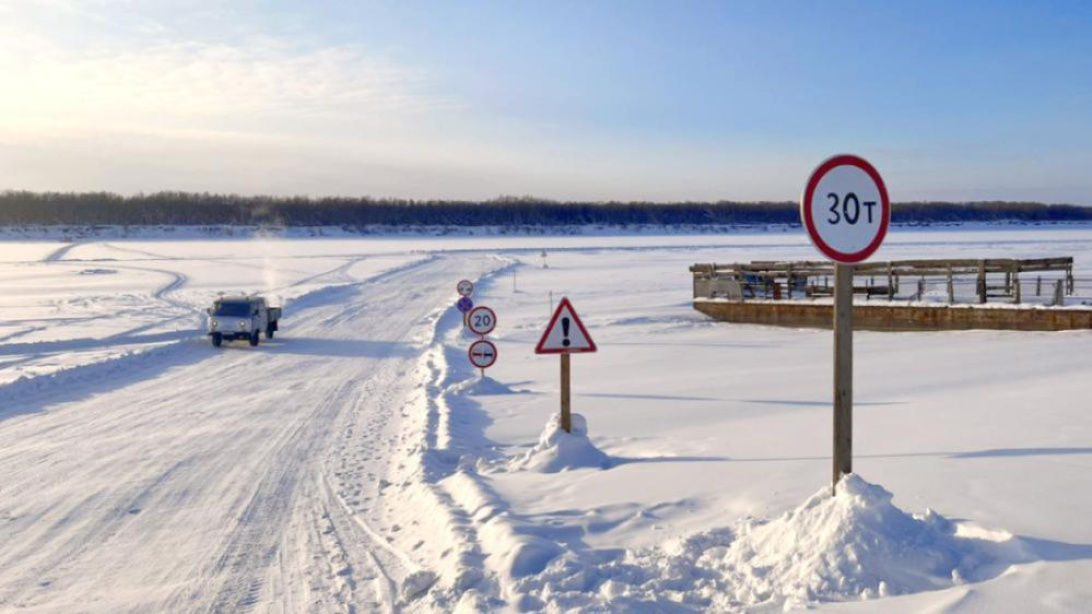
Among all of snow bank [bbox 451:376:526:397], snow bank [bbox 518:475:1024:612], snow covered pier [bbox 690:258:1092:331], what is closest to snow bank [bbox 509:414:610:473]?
snow bank [bbox 518:475:1024:612]

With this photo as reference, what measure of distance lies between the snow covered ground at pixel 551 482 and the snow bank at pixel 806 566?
0.06 ft

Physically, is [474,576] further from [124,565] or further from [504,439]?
[504,439]

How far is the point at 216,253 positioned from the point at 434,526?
90121 mm

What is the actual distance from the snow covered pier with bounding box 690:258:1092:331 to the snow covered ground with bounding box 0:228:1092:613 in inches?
39.7

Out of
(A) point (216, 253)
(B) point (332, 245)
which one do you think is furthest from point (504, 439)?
(B) point (332, 245)

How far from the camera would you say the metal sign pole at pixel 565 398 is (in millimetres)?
10188

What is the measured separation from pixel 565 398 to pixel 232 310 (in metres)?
17.8

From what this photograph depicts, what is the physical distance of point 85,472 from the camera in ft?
35.5

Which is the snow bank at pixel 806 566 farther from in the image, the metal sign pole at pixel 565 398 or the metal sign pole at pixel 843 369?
the metal sign pole at pixel 565 398

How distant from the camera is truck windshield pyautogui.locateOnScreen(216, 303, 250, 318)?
25578mm

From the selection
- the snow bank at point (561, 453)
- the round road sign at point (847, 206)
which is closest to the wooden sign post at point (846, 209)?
the round road sign at point (847, 206)

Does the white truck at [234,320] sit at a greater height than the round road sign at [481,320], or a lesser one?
lesser

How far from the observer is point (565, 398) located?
1020cm

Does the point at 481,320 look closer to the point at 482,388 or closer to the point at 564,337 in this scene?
the point at 482,388
